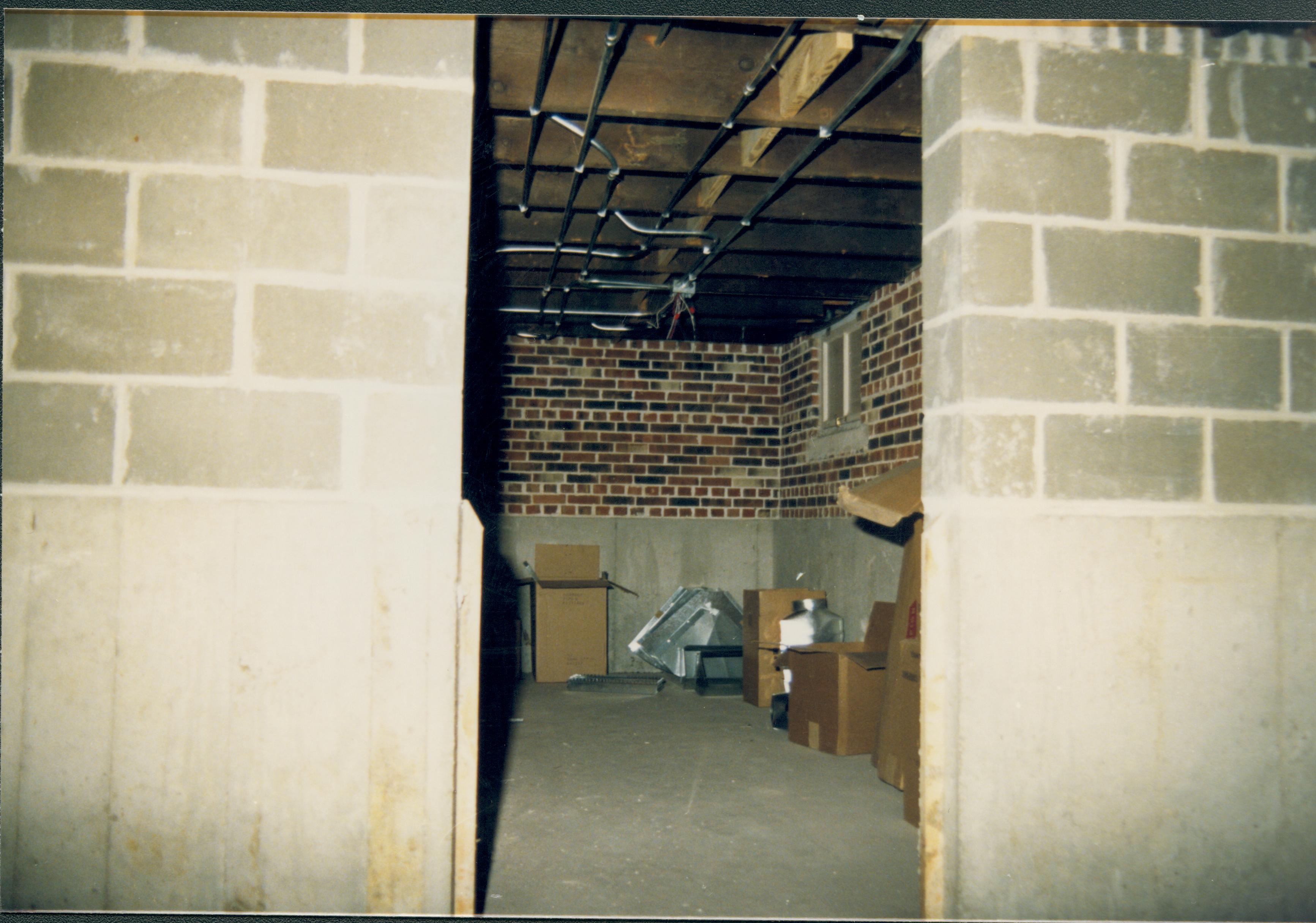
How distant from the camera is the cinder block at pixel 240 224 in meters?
1.73

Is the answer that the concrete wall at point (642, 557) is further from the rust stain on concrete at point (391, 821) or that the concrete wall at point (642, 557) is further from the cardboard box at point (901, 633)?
the rust stain on concrete at point (391, 821)

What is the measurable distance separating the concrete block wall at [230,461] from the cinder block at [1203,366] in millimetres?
1597

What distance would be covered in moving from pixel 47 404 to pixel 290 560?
59 cm

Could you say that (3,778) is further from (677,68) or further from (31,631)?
(677,68)

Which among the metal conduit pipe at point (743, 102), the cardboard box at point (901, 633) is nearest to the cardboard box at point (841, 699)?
the cardboard box at point (901, 633)

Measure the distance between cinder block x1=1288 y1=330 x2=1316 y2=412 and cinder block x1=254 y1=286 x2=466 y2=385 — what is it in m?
1.98

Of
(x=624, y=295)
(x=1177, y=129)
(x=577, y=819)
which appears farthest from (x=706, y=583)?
(x=1177, y=129)

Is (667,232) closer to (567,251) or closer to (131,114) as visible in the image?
(567,251)

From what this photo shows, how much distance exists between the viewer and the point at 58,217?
1.71m

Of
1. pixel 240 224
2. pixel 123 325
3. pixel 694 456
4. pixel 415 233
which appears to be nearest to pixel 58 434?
pixel 123 325

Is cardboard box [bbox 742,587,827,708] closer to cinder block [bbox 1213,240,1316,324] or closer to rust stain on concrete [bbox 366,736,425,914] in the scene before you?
cinder block [bbox 1213,240,1316,324]

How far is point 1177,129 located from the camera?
1.97 m

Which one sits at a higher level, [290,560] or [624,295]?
[624,295]

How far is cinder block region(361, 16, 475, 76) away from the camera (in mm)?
1770
